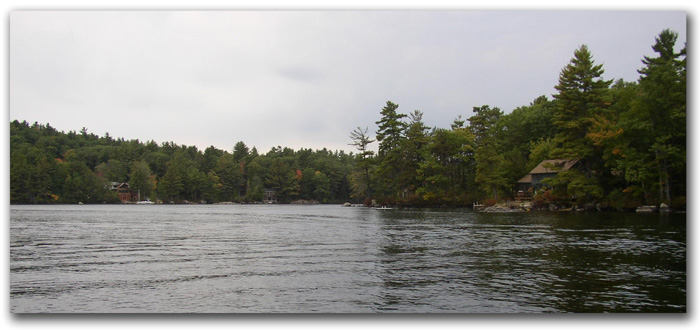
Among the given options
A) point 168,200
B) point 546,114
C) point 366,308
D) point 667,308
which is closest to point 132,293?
point 366,308

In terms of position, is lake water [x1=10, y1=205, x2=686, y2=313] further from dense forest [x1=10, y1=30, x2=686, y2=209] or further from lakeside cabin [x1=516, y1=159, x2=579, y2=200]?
lakeside cabin [x1=516, y1=159, x2=579, y2=200]

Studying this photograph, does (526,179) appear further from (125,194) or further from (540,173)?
(125,194)

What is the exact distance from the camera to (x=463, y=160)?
70.6m

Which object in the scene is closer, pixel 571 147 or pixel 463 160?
pixel 571 147

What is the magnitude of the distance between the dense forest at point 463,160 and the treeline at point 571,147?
0.45 ft

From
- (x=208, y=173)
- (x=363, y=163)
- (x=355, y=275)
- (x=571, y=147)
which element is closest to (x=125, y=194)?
(x=208, y=173)

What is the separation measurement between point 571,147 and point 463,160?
2379cm

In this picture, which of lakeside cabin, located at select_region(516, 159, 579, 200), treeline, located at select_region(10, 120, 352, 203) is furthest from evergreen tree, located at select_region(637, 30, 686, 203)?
treeline, located at select_region(10, 120, 352, 203)

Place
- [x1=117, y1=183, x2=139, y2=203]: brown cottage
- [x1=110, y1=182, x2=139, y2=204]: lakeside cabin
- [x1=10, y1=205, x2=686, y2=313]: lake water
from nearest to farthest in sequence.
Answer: [x1=10, y1=205, x2=686, y2=313]: lake water
[x1=110, y1=182, x2=139, y2=204]: lakeside cabin
[x1=117, y1=183, x2=139, y2=203]: brown cottage

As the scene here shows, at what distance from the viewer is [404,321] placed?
26.1 ft

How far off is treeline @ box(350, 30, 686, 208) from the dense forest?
14cm

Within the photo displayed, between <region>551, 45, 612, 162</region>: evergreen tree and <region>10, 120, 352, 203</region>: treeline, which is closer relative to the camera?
<region>551, 45, 612, 162</region>: evergreen tree

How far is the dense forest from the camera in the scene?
113 feet

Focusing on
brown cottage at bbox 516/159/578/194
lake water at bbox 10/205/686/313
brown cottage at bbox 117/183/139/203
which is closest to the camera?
lake water at bbox 10/205/686/313
